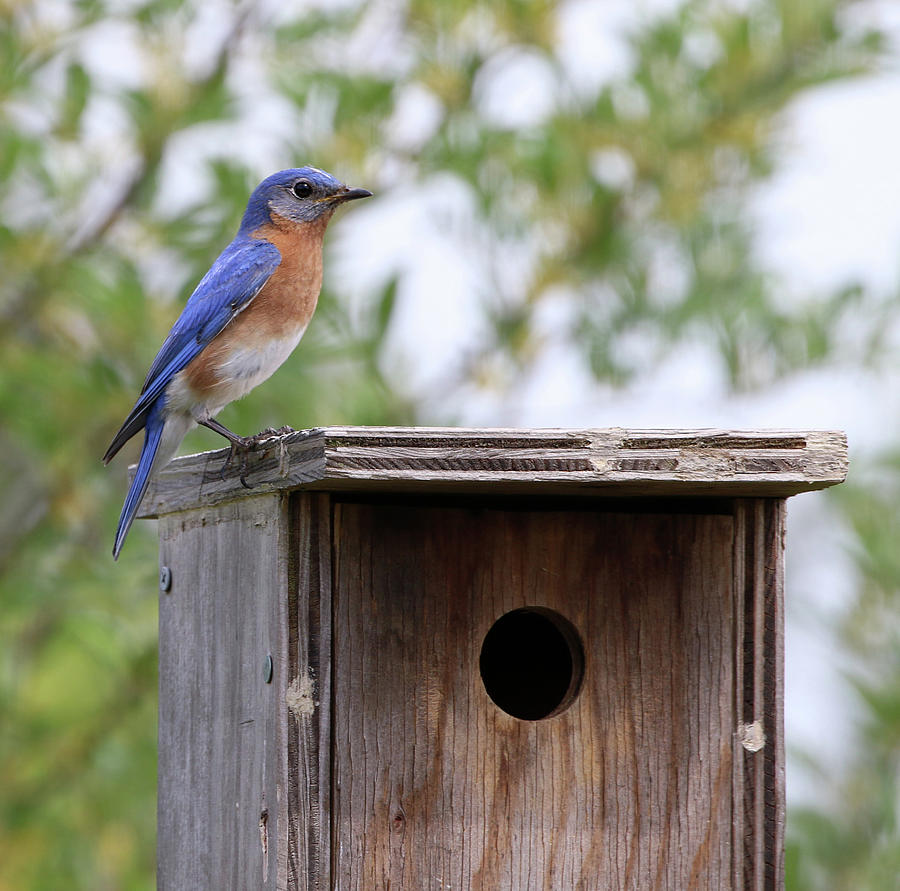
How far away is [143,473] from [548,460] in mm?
1200

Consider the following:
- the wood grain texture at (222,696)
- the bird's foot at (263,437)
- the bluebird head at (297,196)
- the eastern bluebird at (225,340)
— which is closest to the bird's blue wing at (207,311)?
the eastern bluebird at (225,340)

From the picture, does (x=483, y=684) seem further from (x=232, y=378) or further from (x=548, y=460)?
(x=232, y=378)

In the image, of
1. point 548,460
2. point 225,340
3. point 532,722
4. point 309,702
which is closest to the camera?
point 548,460

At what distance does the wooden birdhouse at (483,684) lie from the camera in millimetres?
2537

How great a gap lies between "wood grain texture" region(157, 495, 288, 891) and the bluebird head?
96 cm

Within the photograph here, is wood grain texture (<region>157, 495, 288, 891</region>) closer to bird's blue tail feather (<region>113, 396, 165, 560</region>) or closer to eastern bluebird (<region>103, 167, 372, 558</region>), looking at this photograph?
bird's blue tail feather (<region>113, 396, 165, 560</region>)

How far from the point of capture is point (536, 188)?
4.39 meters

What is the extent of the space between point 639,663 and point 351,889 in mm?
640

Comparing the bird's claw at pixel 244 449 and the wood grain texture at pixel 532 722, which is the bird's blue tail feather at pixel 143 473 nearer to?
the bird's claw at pixel 244 449

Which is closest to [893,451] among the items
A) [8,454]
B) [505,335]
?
[505,335]

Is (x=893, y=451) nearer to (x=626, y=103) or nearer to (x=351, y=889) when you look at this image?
(x=626, y=103)

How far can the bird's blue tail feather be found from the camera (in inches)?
126

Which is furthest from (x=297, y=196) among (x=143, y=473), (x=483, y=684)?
(x=483, y=684)

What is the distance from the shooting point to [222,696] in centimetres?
288
